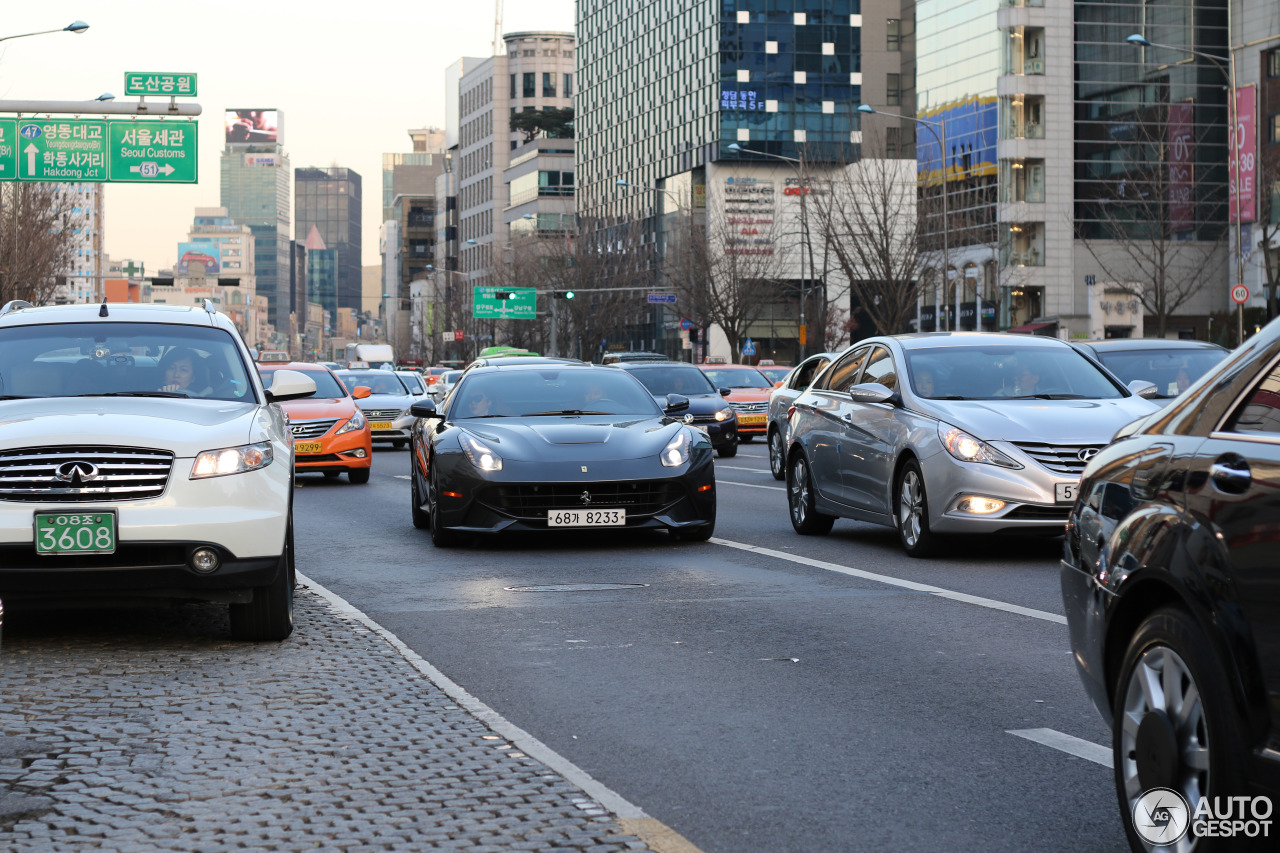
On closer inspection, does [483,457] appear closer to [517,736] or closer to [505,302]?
[517,736]

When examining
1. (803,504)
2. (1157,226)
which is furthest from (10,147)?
(1157,226)

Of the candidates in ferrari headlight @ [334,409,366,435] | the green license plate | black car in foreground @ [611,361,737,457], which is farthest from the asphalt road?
black car in foreground @ [611,361,737,457]

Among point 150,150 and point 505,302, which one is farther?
point 505,302

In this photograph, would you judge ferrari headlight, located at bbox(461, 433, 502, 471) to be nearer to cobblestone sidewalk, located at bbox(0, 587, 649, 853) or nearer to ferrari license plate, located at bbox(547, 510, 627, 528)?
ferrari license plate, located at bbox(547, 510, 627, 528)

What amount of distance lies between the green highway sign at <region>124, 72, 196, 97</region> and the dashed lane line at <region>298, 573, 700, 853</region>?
29.1 meters

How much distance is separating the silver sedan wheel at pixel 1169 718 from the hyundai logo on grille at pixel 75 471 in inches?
193

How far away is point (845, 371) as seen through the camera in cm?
1404

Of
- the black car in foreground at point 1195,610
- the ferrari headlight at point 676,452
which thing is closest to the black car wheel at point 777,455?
the ferrari headlight at point 676,452

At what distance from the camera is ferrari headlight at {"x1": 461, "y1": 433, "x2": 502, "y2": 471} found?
1223cm

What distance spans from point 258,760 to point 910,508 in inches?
285

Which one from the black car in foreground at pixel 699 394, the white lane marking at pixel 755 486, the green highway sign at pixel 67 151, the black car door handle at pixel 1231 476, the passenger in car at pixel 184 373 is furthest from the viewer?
the green highway sign at pixel 67 151

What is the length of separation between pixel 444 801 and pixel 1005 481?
698 centimetres

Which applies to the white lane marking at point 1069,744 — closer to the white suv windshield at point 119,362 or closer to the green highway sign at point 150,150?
the white suv windshield at point 119,362

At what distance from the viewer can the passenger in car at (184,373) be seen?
Answer: 8953mm
